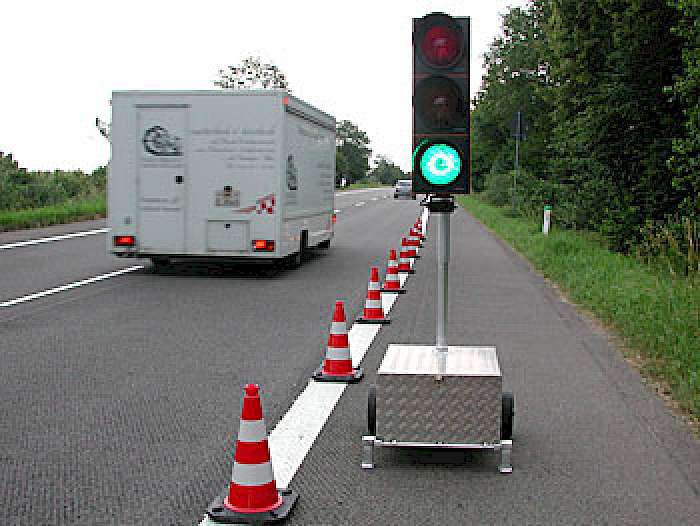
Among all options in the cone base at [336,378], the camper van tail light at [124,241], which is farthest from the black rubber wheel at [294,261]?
the cone base at [336,378]

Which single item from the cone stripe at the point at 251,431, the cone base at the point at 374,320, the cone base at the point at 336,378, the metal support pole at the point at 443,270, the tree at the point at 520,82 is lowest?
the cone base at the point at 336,378

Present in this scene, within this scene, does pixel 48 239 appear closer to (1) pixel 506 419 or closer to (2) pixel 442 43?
(2) pixel 442 43

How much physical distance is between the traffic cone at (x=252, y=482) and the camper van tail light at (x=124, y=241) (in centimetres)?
1149

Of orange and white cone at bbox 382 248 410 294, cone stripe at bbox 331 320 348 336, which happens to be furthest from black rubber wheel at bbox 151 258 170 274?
cone stripe at bbox 331 320 348 336

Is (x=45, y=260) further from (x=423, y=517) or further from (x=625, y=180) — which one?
(x=423, y=517)

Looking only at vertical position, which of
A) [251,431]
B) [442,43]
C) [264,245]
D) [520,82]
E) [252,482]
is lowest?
[252,482]

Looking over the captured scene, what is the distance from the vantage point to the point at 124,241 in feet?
52.4

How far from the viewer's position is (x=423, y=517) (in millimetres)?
4832

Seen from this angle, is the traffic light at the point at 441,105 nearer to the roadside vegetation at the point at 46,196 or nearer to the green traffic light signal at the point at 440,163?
the green traffic light signal at the point at 440,163

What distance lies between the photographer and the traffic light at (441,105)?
627 centimetres

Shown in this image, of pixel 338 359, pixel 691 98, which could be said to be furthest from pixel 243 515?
pixel 691 98

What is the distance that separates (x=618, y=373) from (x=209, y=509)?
468 cm

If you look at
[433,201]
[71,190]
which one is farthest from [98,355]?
[71,190]

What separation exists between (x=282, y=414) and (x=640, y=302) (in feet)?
20.0
